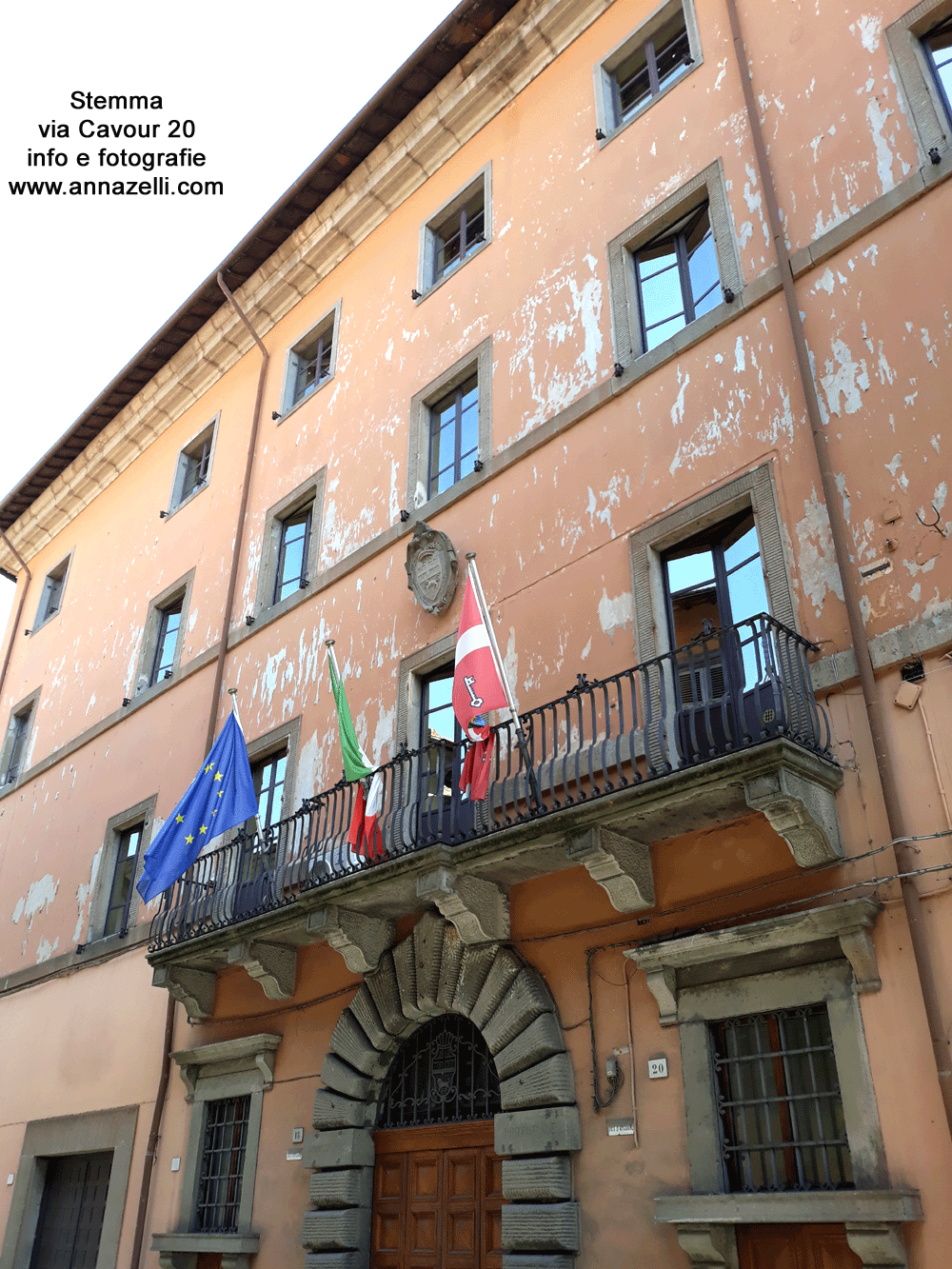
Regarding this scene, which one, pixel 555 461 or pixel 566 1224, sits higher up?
pixel 555 461

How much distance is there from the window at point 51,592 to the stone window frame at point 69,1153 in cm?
1046

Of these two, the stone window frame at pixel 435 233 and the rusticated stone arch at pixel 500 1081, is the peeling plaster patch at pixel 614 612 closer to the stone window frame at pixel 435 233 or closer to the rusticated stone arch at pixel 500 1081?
the rusticated stone arch at pixel 500 1081

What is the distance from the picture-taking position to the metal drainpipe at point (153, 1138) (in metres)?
11.5

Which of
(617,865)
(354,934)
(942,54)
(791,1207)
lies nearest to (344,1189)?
(354,934)

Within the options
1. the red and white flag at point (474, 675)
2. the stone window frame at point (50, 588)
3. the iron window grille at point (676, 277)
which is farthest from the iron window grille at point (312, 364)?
the red and white flag at point (474, 675)

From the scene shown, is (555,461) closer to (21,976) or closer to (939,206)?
(939,206)

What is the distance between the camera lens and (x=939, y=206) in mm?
8312

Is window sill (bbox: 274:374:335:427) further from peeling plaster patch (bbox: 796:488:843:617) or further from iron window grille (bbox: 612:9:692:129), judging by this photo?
peeling plaster patch (bbox: 796:488:843:617)

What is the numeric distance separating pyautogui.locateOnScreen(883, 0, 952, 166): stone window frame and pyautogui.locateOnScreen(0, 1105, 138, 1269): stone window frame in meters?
12.9

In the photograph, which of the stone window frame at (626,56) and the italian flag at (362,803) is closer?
the italian flag at (362,803)

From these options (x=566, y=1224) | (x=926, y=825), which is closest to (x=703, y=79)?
(x=926, y=825)

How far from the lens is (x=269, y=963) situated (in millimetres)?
10820

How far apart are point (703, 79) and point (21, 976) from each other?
15.0 m

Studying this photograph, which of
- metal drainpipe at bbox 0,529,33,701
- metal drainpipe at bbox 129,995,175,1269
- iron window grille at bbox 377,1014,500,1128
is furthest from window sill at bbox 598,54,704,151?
metal drainpipe at bbox 0,529,33,701
